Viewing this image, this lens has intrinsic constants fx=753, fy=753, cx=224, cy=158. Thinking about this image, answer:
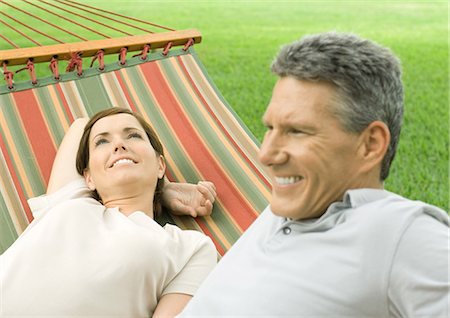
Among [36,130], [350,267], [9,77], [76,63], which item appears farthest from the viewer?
[76,63]

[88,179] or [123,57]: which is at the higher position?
[123,57]

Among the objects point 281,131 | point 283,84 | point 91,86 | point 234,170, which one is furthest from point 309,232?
point 91,86

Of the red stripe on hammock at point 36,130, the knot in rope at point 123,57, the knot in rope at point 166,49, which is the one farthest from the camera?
the knot in rope at point 166,49

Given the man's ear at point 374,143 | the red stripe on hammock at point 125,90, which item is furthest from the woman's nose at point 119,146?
the man's ear at point 374,143

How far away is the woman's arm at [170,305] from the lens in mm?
2320

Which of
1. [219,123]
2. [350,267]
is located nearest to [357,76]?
[350,267]

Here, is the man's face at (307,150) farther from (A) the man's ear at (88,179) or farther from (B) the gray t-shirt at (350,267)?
(A) the man's ear at (88,179)

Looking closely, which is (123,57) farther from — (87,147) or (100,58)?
(87,147)

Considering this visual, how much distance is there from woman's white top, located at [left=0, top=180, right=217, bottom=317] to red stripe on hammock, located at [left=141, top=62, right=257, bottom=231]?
520 millimetres

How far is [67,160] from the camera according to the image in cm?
299

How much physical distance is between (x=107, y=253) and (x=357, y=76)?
1103 mm

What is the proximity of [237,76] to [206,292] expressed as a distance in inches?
233

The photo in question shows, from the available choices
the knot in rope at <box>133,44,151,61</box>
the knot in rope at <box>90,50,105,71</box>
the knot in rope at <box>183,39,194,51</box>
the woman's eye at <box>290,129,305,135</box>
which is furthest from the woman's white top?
the knot in rope at <box>183,39,194,51</box>

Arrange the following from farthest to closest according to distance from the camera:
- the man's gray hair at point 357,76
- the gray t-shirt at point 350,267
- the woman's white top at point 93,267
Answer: the woman's white top at point 93,267, the man's gray hair at point 357,76, the gray t-shirt at point 350,267
